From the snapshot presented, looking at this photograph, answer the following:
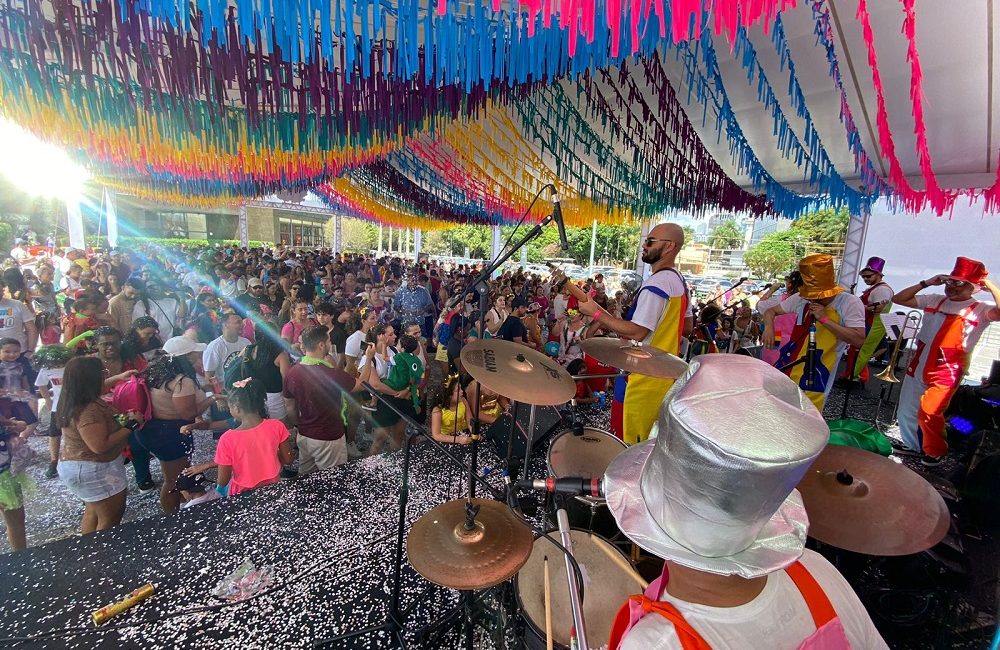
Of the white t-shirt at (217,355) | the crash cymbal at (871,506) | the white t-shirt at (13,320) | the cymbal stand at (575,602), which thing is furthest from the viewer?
the white t-shirt at (13,320)

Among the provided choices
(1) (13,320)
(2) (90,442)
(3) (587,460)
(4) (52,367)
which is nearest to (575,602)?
(3) (587,460)

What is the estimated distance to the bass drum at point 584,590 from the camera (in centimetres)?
172

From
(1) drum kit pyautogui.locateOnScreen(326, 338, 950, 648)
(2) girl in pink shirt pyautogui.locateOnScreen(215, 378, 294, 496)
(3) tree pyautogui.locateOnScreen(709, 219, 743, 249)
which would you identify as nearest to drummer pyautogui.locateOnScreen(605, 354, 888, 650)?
(1) drum kit pyautogui.locateOnScreen(326, 338, 950, 648)

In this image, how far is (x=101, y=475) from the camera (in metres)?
2.69

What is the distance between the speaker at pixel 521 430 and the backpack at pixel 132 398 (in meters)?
2.77

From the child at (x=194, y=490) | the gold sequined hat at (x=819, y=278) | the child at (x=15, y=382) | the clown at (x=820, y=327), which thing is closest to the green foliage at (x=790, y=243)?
the clown at (x=820, y=327)

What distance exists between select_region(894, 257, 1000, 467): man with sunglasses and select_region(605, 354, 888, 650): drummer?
183 inches

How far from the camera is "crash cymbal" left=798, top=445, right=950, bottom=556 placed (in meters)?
1.45

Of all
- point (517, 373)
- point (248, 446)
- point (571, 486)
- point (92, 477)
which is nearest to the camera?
point (571, 486)

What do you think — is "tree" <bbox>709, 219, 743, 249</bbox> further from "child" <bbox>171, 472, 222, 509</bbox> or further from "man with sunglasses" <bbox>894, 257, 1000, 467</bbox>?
"child" <bbox>171, 472, 222, 509</bbox>

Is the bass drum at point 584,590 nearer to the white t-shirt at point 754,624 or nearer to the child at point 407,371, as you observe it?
the white t-shirt at point 754,624

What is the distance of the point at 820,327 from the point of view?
3.21 m

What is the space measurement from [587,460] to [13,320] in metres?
6.07

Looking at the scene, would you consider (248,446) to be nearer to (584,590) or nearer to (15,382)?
(584,590)
